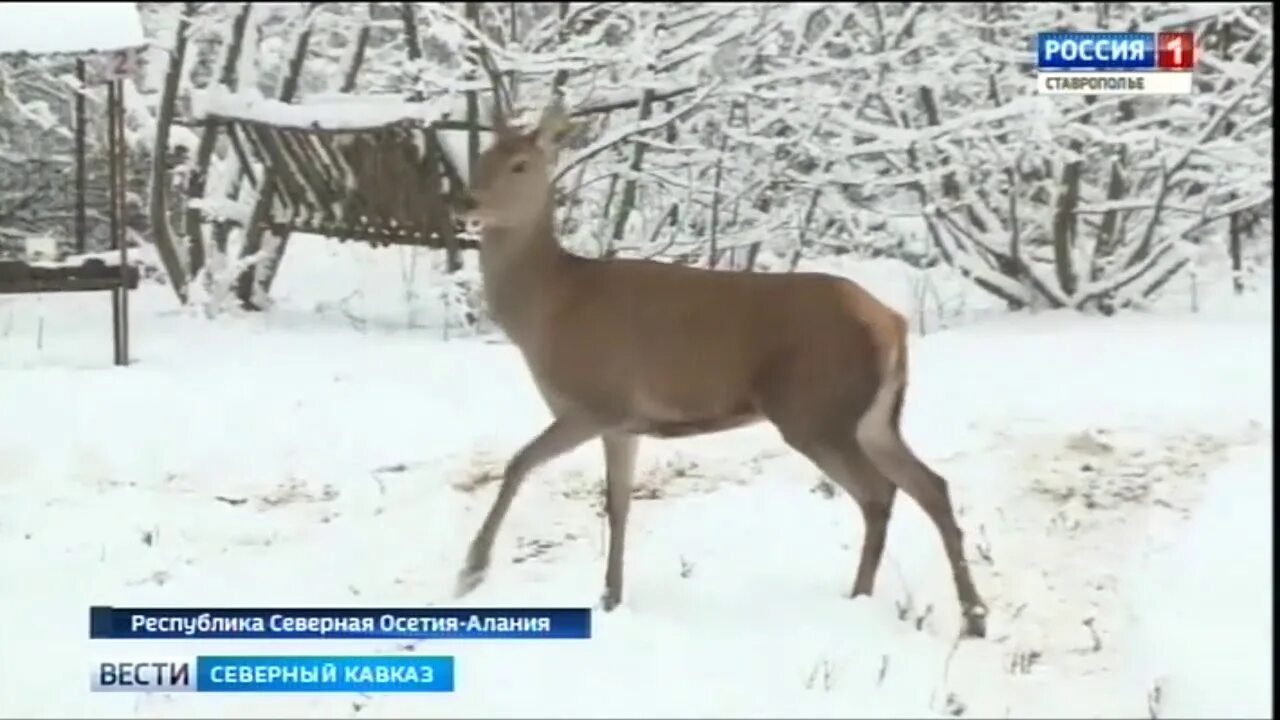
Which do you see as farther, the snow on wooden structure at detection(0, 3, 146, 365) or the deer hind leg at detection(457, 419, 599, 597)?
the snow on wooden structure at detection(0, 3, 146, 365)

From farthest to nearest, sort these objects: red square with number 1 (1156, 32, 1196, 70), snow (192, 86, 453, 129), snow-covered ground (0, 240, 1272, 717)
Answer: snow (192, 86, 453, 129) < red square with number 1 (1156, 32, 1196, 70) < snow-covered ground (0, 240, 1272, 717)

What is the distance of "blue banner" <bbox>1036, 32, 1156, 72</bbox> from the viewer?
2293mm

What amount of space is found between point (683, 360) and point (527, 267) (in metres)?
0.23

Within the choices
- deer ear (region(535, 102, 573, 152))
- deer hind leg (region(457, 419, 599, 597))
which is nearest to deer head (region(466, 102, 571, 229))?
deer ear (region(535, 102, 573, 152))

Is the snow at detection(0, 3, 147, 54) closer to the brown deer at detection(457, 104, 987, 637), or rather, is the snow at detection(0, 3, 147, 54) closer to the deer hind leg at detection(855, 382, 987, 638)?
the brown deer at detection(457, 104, 987, 637)

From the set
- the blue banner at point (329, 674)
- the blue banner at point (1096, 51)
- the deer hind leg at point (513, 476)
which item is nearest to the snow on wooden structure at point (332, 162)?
the deer hind leg at point (513, 476)

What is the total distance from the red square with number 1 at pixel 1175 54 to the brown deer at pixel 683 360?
452mm

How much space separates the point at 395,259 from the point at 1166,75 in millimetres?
972

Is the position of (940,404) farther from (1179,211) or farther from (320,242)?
(320,242)

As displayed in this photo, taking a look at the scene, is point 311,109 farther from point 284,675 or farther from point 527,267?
point 284,675

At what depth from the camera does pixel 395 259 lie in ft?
7.93

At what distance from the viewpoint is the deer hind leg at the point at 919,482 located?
2.22 meters

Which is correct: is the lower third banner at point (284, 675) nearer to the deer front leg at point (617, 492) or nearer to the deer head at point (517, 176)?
the deer front leg at point (617, 492)

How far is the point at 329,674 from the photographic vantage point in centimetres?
221
